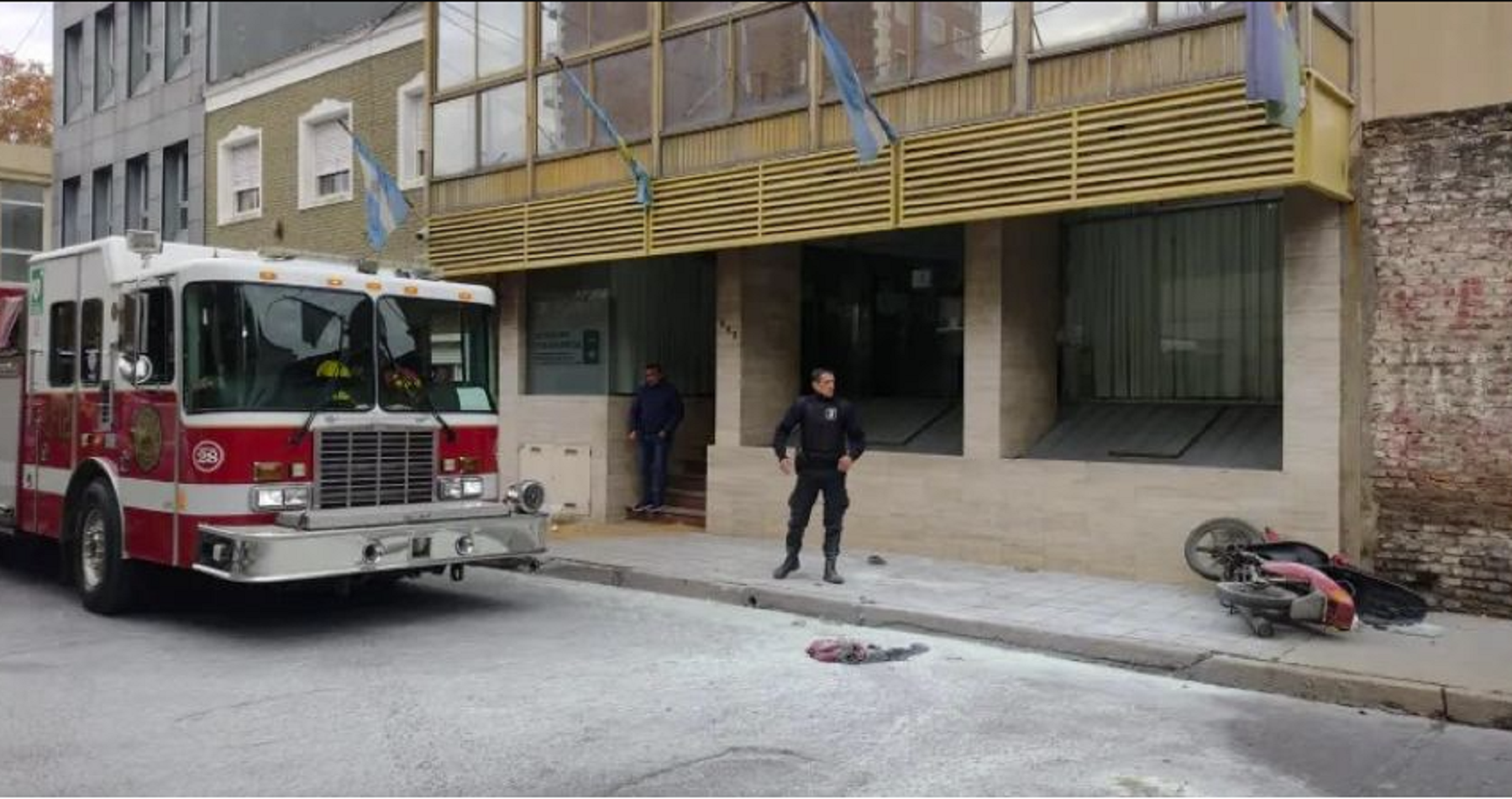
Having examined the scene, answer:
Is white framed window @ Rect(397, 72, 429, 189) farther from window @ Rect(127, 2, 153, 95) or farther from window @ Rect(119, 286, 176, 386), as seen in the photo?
window @ Rect(119, 286, 176, 386)

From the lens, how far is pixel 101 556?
8.77 metres

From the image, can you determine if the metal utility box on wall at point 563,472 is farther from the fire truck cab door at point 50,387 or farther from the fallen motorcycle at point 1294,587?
the fallen motorcycle at point 1294,587

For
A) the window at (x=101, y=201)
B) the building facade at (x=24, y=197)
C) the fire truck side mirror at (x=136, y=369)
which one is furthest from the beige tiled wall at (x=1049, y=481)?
the window at (x=101, y=201)

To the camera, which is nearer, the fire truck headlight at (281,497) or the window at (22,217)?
the fire truck headlight at (281,497)

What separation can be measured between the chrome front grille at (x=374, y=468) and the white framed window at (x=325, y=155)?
32.6ft

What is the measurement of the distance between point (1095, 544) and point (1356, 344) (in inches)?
100

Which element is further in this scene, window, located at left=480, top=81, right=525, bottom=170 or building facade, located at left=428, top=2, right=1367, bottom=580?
window, located at left=480, top=81, right=525, bottom=170

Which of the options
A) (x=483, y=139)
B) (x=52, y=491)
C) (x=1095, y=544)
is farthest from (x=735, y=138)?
(x=52, y=491)

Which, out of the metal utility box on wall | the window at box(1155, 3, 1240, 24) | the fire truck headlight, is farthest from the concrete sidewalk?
the window at box(1155, 3, 1240, 24)

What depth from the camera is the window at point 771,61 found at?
11812 mm

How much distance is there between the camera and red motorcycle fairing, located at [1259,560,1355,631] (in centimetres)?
743

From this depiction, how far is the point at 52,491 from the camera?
9391mm

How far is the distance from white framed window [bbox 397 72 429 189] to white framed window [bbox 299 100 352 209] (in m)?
1.16

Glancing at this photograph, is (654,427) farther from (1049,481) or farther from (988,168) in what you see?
(988,168)
